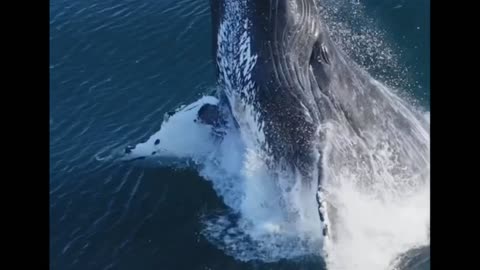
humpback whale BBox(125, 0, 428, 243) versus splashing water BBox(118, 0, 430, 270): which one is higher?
humpback whale BBox(125, 0, 428, 243)

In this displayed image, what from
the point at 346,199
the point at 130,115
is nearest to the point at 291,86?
the point at 346,199

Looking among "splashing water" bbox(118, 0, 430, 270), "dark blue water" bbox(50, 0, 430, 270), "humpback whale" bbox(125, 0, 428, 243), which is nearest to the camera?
"humpback whale" bbox(125, 0, 428, 243)

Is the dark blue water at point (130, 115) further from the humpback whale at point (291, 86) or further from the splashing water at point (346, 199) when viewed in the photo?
the humpback whale at point (291, 86)

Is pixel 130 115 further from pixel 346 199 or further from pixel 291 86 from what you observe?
pixel 346 199

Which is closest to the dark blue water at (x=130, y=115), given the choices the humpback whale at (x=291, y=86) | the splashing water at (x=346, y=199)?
the splashing water at (x=346, y=199)

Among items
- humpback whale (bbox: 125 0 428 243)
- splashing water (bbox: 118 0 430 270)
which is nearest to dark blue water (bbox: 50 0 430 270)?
splashing water (bbox: 118 0 430 270)

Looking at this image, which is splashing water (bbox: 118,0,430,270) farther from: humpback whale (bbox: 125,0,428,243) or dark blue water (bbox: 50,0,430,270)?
dark blue water (bbox: 50,0,430,270)
